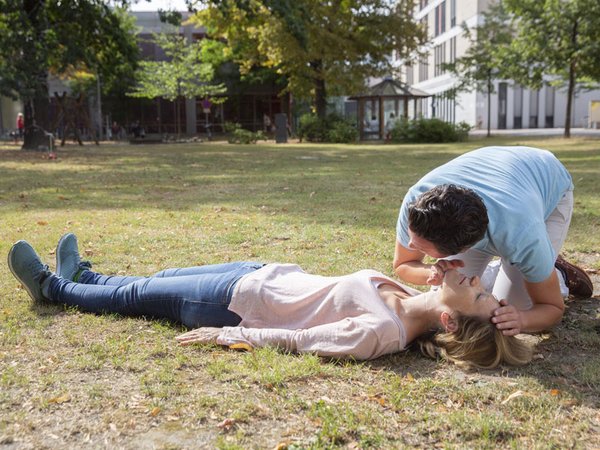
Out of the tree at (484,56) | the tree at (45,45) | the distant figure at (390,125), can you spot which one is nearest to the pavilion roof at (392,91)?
the distant figure at (390,125)

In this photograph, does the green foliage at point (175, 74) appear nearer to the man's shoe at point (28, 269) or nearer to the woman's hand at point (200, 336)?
the man's shoe at point (28, 269)

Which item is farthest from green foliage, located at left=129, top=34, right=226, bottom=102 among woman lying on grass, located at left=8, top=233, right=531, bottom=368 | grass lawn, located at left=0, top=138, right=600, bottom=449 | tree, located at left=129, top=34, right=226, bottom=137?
woman lying on grass, located at left=8, top=233, right=531, bottom=368

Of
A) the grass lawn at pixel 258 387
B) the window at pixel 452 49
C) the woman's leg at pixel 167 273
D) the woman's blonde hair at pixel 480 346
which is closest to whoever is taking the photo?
the grass lawn at pixel 258 387

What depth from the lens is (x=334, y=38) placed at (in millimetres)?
30938

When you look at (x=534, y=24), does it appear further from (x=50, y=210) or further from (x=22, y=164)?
(x=50, y=210)

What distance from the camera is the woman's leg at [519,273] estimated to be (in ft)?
11.9

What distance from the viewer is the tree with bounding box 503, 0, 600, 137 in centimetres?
2430

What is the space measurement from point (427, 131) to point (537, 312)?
28.3 metres

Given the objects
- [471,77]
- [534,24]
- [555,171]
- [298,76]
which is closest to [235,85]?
[298,76]

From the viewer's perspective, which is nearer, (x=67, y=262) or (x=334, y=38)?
(x=67, y=262)

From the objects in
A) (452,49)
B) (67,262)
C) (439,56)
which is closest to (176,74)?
(452,49)

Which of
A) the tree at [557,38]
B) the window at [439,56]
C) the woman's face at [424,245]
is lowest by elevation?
the woman's face at [424,245]

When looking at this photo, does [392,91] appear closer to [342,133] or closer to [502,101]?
[342,133]

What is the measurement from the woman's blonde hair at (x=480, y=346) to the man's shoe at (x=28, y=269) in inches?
105
